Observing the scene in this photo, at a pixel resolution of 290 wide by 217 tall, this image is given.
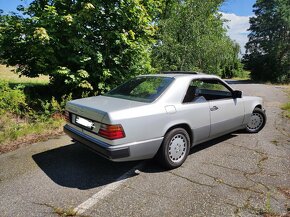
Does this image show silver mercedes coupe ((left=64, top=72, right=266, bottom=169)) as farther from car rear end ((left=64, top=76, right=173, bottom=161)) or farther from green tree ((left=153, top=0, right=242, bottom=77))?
green tree ((left=153, top=0, right=242, bottom=77))

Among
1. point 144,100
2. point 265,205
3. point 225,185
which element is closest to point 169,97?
point 144,100

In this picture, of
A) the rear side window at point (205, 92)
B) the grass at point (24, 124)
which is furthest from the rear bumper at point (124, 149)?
the grass at point (24, 124)

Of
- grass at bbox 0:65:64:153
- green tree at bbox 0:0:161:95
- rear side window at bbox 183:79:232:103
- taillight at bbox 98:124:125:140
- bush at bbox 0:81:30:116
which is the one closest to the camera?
taillight at bbox 98:124:125:140

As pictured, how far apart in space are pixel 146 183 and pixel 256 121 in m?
3.77

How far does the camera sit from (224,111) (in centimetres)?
492

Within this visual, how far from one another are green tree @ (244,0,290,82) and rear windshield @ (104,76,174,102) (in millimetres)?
33731

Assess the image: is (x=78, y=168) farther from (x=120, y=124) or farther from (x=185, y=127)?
(x=185, y=127)

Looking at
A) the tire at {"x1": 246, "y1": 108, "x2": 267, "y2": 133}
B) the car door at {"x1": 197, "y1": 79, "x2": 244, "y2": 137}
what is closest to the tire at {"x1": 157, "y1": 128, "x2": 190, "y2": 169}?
the car door at {"x1": 197, "y1": 79, "x2": 244, "y2": 137}

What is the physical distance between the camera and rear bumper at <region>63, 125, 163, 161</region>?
3.45 meters

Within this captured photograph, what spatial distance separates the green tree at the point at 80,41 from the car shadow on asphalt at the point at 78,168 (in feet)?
9.77

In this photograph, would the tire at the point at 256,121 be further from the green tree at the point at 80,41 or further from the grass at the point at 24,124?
the grass at the point at 24,124

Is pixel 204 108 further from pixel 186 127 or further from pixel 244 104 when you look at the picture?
pixel 244 104

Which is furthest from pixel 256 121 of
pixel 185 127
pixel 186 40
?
pixel 186 40

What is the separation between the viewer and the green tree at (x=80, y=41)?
23.1 feet
